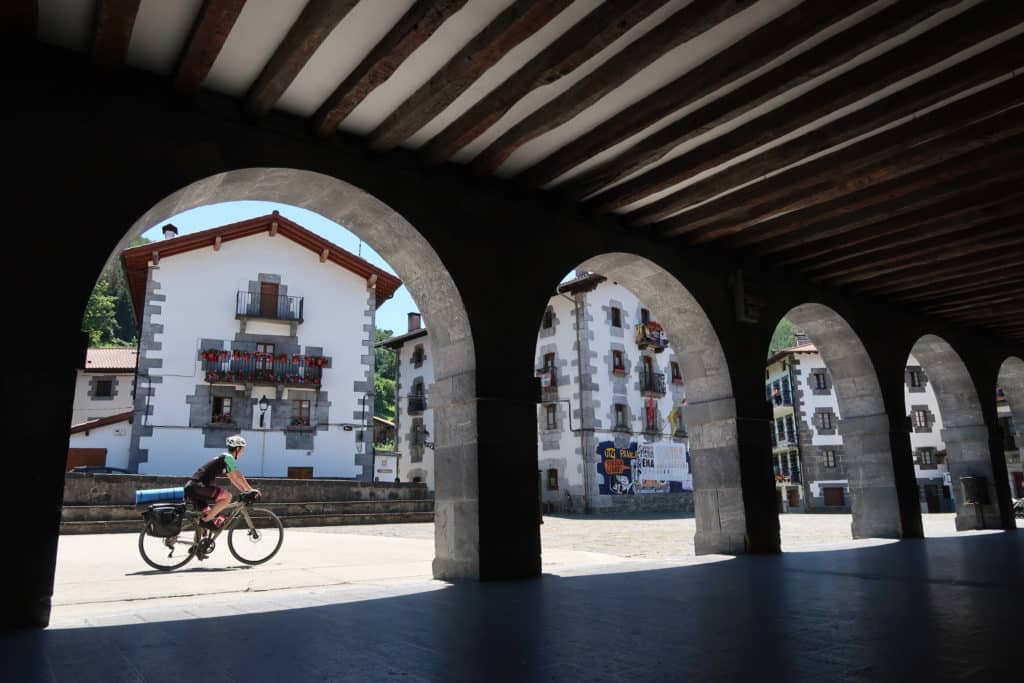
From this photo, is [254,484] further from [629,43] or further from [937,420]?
[937,420]

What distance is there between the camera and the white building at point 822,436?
106ft

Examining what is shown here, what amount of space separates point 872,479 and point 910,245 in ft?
11.6

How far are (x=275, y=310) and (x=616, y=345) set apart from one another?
43.2 feet

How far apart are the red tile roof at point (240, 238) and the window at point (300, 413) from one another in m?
4.46

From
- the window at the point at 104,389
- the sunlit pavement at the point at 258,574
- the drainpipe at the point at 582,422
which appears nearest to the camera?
the sunlit pavement at the point at 258,574

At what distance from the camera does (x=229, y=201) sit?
5465mm

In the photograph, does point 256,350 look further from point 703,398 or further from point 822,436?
point 822,436

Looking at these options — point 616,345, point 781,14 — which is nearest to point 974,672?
point 781,14

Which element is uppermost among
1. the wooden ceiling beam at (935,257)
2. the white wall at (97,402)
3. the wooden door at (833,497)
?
the white wall at (97,402)

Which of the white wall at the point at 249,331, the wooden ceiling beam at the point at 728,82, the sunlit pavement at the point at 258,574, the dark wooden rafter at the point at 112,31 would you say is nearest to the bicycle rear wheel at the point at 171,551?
the sunlit pavement at the point at 258,574

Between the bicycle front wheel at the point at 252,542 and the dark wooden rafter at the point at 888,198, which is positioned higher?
the dark wooden rafter at the point at 888,198

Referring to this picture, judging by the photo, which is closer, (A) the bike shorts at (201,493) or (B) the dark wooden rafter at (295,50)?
(B) the dark wooden rafter at (295,50)

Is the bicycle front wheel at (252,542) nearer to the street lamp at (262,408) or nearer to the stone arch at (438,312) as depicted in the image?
the stone arch at (438,312)

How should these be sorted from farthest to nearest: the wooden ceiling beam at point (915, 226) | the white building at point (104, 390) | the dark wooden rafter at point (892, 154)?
the white building at point (104, 390)
the wooden ceiling beam at point (915, 226)
the dark wooden rafter at point (892, 154)
